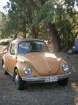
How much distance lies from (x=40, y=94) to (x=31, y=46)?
2.65 m

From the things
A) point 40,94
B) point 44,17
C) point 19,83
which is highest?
point 44,17

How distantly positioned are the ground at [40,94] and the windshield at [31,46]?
130 centimetres

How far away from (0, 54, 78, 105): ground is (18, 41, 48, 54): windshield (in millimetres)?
1303

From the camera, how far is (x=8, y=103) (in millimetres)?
9234

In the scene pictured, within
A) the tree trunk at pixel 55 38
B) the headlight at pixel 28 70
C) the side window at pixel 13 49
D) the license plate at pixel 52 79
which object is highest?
the side window at pixel 13 49

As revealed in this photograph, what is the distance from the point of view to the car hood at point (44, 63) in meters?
10.8

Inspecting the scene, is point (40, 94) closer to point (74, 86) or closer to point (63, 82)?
point (63, 82)

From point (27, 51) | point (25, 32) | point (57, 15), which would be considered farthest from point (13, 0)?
point (27, 51)

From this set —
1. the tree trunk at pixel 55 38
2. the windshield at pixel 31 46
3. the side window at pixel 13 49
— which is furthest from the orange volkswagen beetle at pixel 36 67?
the tree trunk at pixel 55 38

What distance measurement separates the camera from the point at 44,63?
36.2 ft

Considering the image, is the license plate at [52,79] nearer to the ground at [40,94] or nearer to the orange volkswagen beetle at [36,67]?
the orange volkswagen beetle at [36,67]

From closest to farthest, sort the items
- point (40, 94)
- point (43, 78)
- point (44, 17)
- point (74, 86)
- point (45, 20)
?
point (40, 94) → point (43, 78) → point (74, 86) → point (45, 20) → point (44, 17)

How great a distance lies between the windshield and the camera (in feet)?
40.5

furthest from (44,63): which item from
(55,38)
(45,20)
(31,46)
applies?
(55,38)
